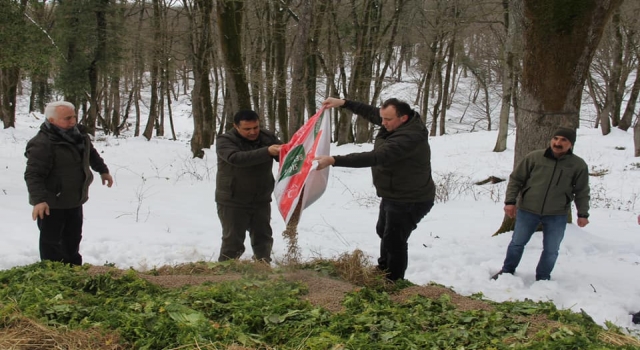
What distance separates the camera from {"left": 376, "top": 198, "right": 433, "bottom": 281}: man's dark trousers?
452 centimetres

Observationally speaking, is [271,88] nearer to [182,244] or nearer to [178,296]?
[182,244]

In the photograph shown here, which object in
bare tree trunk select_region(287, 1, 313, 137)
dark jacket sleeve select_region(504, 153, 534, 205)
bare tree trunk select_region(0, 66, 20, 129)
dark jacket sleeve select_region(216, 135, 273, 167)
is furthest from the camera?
bare tree trunk select_region(0, 66, 20, 129)

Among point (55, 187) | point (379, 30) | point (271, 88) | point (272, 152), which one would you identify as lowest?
point (55, 187)

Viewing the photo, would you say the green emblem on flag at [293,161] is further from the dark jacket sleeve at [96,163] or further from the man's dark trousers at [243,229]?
the dark jacket sleeve at [96,163]

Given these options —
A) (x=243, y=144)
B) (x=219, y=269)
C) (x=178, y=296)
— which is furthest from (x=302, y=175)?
(x=178, y=296)

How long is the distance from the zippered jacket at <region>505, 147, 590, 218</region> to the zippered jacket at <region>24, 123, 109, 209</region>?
454 cm

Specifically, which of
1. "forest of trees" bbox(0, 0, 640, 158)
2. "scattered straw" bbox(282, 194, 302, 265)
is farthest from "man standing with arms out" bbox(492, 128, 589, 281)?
"scattered straw" bbox(282, 194, 302, 265)

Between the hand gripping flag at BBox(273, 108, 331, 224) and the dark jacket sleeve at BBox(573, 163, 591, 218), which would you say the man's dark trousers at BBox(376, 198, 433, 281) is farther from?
the dark jacket sleeve at BBox(573, 163, 591, 218)

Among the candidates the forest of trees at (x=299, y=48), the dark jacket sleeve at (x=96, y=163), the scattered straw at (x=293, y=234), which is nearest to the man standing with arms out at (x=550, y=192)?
the forest of trees at (x=299, y=48)

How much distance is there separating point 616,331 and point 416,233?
413 cm

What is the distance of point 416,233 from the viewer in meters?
7.39

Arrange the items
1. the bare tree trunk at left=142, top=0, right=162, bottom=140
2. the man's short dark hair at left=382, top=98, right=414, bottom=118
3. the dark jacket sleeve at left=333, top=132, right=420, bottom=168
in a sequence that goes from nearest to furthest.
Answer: the dark jacket sleeve at left=333, top=132, right=420, bottom=168, the man's short dark hair at left=382, top=98, right=414, bottom=118, the bare tree trunk at left=142, top=0, right=162, bottom=140

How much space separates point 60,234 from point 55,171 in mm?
650

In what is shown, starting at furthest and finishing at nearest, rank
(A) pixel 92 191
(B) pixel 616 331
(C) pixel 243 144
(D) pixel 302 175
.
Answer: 1. (A) pixel 92 191
2. (C) pixel 243 144
3. (D) pixel 302 175
4. (B) pixel 616 331
